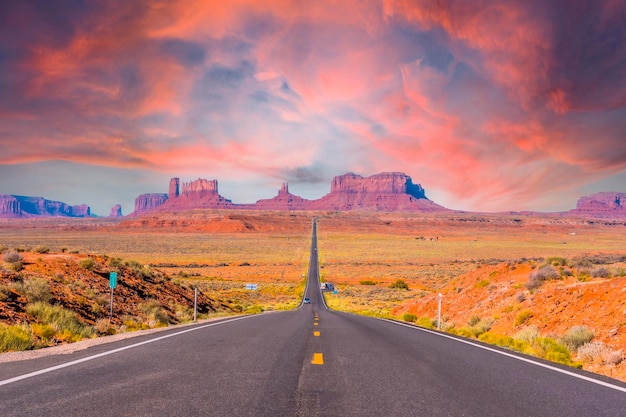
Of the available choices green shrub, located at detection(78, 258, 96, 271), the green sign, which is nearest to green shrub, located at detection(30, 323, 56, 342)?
the green sign

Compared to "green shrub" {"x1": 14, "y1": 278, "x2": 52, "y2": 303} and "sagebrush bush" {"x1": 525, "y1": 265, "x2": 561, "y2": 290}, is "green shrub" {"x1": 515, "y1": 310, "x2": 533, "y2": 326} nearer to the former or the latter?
"sagebrush bush" {"x1": 525, "y1": 265, "x2": 561, "y2": 290}

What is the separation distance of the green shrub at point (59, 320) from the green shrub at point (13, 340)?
202cm

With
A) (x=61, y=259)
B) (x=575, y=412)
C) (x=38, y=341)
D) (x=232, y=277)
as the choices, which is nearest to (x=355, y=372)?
(x=575, y=412)

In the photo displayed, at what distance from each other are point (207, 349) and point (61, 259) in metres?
15.2

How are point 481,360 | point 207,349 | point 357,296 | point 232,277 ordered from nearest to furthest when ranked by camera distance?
point 481,360 < point 207,349 < point 357,296 < point 232,277

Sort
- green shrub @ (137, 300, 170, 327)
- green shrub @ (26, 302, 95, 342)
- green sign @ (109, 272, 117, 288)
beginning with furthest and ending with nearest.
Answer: green shrub @ (137, 300, 170, 327) < green sign @ (109, 272, 117, 288) < green shrub @ (26, 302, 95, 342)

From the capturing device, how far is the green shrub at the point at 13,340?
8820 millimetres

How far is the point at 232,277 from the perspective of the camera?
214 feet

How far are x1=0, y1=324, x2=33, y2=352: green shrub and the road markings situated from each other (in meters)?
6.46

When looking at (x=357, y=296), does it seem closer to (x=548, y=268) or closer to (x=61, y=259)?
(x=548, y=268)

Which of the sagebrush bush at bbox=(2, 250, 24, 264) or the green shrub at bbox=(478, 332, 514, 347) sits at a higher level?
the sagebrush bush at bbox=(2, 250, 24, 264)

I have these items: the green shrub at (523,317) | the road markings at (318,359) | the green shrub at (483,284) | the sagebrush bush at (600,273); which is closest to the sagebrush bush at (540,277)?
the sagebrush bush at (600,273)

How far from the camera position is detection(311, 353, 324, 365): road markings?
753 centimetres

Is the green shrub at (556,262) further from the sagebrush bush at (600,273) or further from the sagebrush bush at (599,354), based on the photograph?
the sagebrush bush at (599,354)
